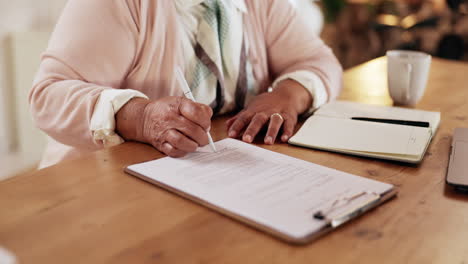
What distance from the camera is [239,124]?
3.27ft

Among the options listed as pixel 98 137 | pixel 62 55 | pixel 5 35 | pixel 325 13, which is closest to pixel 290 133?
pixel 98 137

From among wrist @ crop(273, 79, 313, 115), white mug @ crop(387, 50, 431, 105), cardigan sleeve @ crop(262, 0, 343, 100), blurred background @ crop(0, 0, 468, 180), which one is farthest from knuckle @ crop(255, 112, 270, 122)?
blurred background @ crop(0, 0, 468, 180)

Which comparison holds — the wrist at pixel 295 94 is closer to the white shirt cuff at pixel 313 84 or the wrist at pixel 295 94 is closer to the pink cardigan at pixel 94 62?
the white shirt cuff at pixel 313 84

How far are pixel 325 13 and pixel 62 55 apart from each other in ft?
9.74

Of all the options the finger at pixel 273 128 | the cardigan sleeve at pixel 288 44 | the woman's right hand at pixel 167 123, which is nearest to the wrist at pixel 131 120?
the woman's right hand at pixel 167 123

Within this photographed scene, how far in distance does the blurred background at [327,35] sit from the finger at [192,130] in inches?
57.0

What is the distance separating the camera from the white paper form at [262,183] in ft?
2.12

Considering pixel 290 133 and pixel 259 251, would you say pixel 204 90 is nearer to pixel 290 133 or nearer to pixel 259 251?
pixel 290 133

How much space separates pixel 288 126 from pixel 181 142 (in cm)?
26

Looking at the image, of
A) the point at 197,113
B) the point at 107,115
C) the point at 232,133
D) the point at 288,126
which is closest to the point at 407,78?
the point at 288,126

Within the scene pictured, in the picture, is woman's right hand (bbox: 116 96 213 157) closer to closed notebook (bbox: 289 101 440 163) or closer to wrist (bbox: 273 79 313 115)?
closed notebook (bbox: 289 101 440 163)

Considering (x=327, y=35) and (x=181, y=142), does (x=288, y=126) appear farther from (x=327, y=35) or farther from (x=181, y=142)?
(x=327, y=35)

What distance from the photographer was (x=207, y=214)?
66 cm

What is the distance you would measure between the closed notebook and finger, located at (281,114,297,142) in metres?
0.02
